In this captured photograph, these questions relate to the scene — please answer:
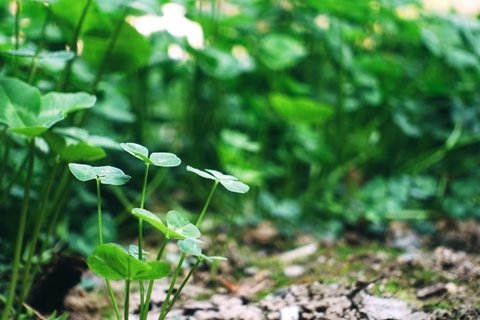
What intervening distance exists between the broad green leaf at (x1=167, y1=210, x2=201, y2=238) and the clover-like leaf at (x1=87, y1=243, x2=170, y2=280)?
5 centimetres

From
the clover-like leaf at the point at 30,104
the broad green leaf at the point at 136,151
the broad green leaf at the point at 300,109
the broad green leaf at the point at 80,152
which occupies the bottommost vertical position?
the broad green leaf at the point at 300,109

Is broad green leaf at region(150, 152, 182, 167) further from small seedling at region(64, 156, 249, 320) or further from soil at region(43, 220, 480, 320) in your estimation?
soil at region(43, 220, 480, 320)

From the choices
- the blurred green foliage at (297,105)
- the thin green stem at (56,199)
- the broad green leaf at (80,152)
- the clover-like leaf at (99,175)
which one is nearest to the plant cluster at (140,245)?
the clover-like leaf at (99,175)

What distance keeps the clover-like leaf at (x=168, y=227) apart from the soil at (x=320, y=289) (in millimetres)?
338

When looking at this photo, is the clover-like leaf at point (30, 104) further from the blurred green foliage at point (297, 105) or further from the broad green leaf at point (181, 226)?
the blurred green foliage at point (297, 105)

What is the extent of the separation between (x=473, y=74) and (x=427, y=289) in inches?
50.0

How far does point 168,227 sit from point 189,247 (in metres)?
0.05

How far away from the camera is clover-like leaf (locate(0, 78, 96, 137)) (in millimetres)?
1006

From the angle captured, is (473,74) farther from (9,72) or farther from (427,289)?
(9,72)

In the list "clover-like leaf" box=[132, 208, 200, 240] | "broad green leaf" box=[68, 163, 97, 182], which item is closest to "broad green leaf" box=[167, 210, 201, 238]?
"clover-like leaf" box=[132, 208, 200, 240]

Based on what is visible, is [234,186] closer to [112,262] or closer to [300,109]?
[112,262]

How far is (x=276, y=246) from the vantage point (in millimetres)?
1775

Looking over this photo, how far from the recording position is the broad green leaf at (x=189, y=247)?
82 cm

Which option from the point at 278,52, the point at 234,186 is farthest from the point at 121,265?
the point at 278,52
